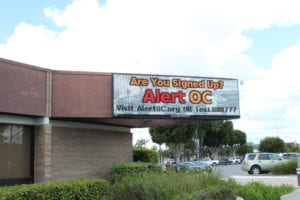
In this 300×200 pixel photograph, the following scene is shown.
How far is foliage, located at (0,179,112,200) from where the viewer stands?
28.5 ft

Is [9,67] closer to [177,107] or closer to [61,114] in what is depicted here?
[61,114]

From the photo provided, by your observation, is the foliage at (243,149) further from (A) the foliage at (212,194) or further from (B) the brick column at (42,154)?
(A) the foliage at (212,194)

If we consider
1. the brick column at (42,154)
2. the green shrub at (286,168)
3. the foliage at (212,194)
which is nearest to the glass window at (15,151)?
the brick column at (42,154)

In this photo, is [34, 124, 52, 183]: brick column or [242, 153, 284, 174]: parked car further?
[242, 153, 284, 174]: parked car

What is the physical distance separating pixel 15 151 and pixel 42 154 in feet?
3.05

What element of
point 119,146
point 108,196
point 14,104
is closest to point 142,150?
point 119,146

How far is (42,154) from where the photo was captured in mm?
15352

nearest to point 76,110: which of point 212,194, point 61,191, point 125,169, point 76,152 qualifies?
point 76,152

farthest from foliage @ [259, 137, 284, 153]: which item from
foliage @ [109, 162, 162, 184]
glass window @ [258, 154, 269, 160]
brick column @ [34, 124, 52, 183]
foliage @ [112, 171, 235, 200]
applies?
foliage @ [112, 171, 235, 200]

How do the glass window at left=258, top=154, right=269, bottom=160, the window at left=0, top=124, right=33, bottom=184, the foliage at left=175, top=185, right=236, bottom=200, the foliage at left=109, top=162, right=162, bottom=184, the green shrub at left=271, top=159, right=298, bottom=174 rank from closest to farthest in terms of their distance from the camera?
1. the foliage at left=175, top=185, right=236, bottom=200
2. the window at left=0, top=124, right=33, bottom=184
3. the foliage at left=109, top=162, right=162, bottom=184
4. the green shrub at left=271, top=159, right=298, bottom=174
5. the glass window at left=258, top=154, right=269, bottom=160

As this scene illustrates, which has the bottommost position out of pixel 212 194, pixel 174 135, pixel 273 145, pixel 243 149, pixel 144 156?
pixel 212 194

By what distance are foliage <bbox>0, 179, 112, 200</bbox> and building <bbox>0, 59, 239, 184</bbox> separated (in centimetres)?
455

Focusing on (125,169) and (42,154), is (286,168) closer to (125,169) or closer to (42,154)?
(125,169)

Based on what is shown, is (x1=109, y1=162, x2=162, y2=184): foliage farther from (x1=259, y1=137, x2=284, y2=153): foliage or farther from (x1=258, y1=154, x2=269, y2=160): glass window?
(x1=259, y1=137, x2=284, y2=153): foliage
